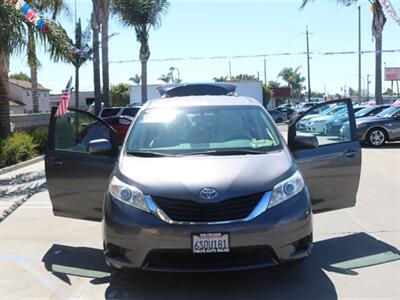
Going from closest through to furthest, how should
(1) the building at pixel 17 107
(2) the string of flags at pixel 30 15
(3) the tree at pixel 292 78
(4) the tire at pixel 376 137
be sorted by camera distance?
1. (2) the string of flags at pixel 30 15
2. (4) the tire at pixel 376 137
3. (1) the building at pixel 17 107
4. (3) the tree at pixel 292 78

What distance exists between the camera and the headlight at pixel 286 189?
430 centimetres

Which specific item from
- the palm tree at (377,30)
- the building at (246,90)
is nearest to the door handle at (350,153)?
the palm tree at (377,30)

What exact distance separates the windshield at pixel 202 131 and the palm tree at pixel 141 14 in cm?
2430

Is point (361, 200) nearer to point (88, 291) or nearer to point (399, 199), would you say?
point (399, 199)

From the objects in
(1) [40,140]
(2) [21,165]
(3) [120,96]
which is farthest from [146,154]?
(3) [120,96]

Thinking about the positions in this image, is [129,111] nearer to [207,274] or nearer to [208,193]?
[207,274]

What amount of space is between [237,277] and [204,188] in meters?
1.13

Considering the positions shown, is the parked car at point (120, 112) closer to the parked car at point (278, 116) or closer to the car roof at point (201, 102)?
the parked car at point (278, 116)

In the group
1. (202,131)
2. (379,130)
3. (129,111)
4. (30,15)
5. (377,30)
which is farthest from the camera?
(377,30)

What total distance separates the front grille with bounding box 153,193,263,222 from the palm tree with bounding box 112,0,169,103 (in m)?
25.9

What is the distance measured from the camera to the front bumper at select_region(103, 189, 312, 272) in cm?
413

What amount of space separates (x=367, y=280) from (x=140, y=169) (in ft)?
7.42

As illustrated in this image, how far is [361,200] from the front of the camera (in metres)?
8.30

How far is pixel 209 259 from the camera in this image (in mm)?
4258
